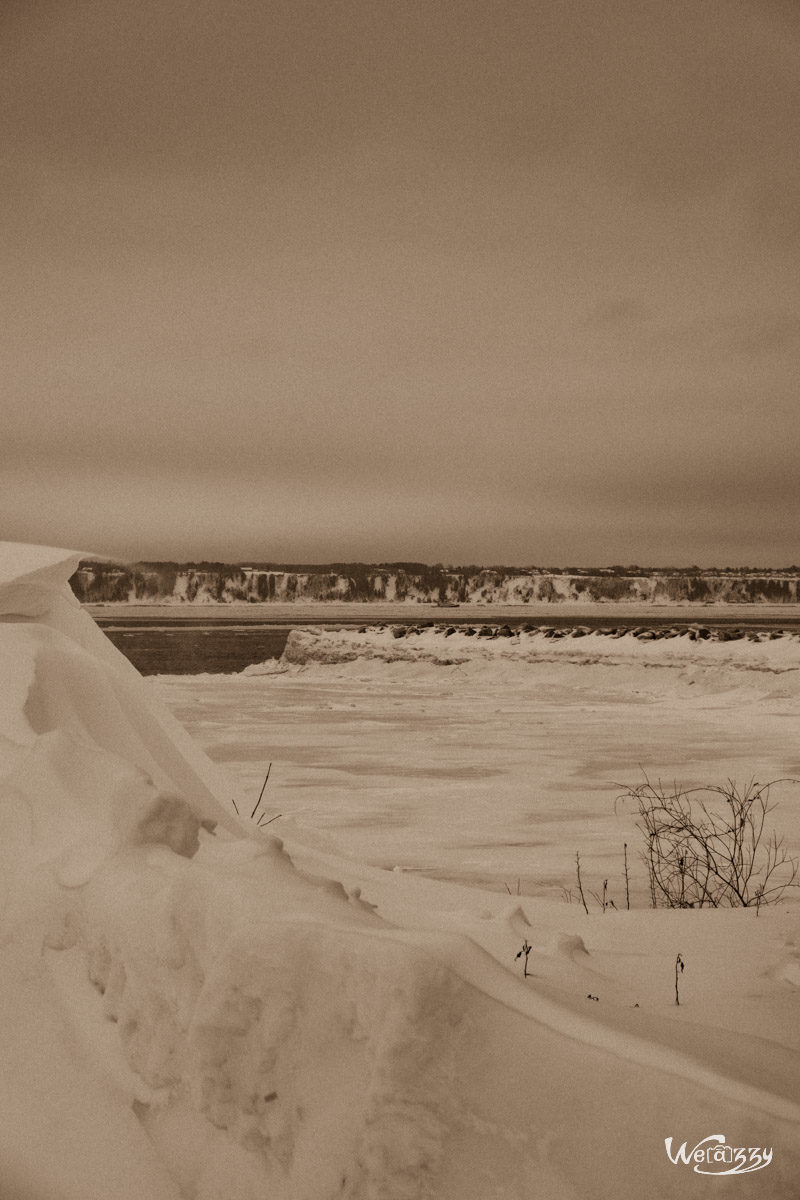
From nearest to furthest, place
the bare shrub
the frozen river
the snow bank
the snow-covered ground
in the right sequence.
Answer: the snow-covered ground, the bare shrub, the frozen river, the snow bank

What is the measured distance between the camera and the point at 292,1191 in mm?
1547

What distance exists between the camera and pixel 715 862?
203 inches

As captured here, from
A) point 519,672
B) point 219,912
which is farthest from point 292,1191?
point 519,672

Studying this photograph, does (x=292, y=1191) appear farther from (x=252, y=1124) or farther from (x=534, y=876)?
(x=534, y=876)

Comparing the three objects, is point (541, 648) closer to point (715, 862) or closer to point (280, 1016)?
point (715, 862)

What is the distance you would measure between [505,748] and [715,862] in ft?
18.9

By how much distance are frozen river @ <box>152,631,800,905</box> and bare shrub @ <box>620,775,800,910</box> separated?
22cm

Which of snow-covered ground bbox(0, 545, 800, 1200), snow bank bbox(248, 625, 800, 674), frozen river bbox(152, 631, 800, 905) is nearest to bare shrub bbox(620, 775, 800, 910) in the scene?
frozen river bbox(152, 631, 800, 905)

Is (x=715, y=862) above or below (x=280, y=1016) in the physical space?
below

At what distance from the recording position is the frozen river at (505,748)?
6254 millimetres

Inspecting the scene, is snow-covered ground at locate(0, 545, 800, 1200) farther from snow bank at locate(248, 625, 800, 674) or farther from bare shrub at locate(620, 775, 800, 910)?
snow bank at locate(248, 625, 800, 674)

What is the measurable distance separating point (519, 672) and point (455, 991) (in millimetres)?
20734

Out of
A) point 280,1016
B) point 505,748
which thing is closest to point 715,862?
point 280,1016

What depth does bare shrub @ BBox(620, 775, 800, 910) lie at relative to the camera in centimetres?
477
